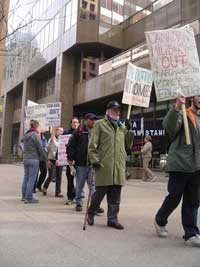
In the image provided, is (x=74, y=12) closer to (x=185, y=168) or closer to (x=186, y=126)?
(x=186, y=126)

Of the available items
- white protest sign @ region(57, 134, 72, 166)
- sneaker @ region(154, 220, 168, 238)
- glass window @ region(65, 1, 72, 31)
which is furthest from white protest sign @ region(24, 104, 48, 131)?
glass window @ region(65, 1, 72, 31)

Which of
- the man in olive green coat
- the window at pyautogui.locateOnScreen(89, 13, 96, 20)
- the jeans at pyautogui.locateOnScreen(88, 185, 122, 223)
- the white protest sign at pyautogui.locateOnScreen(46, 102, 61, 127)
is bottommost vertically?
the jeans at pyautogui.locateOnScreen(88, 185, 122, 223)

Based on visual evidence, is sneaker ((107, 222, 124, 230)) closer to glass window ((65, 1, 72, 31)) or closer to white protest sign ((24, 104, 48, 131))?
white protest sign ((24, 104, 48, 131))

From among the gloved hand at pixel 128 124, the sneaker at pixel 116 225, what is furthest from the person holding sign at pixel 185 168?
the gloved hand at pixel 128 124

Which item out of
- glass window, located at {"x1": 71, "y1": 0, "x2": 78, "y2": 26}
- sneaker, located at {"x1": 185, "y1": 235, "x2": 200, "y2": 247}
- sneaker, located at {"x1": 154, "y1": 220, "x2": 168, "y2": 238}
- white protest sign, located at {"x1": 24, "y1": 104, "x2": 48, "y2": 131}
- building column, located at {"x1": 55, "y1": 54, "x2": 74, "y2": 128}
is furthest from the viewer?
building column, located at {"x1": 55, "y1": 54, "x2": 74, "y2": 128}

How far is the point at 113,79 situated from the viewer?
2334cm

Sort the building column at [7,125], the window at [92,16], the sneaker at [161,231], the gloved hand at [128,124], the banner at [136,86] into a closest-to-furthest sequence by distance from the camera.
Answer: the sneaker at [161,231] < the gloved hand at [128,124] < the banner at [136,86] < the window at [92,16] < the building column at [7,125]

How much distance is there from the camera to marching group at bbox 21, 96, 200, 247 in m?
A: 4.42

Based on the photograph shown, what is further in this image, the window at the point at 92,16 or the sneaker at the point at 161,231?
the window at the point at 92,16

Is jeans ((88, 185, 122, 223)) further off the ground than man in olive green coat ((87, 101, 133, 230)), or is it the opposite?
man in olive green coat ((87, 101, 133, 230))

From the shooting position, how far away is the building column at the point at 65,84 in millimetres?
28672

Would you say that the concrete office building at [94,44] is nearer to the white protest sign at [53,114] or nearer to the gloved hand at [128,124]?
the white protest sign at [53,114]

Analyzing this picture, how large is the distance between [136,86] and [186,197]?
2.60 m

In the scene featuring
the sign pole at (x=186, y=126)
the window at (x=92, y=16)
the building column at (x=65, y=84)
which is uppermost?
the window at (x=92, y=16)
